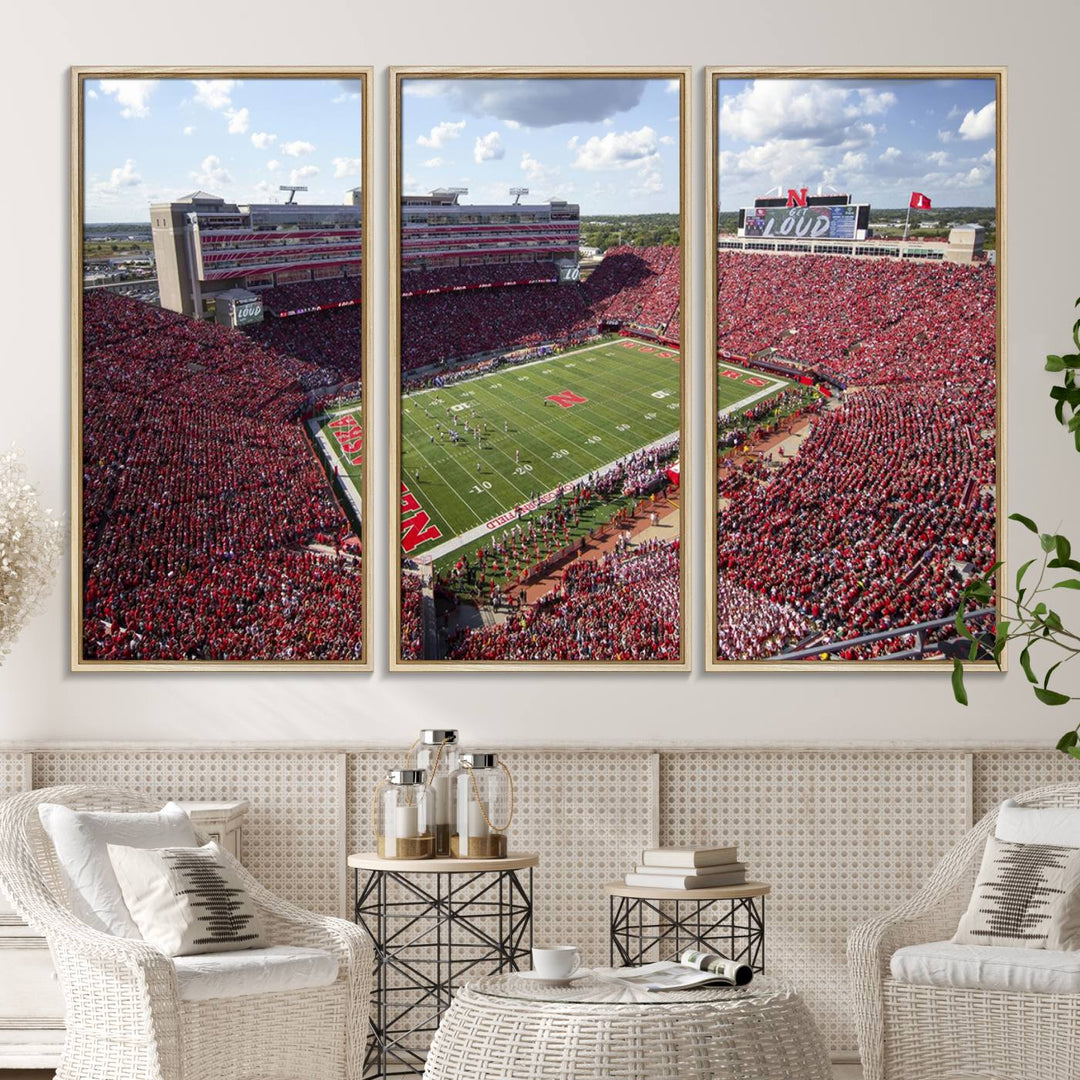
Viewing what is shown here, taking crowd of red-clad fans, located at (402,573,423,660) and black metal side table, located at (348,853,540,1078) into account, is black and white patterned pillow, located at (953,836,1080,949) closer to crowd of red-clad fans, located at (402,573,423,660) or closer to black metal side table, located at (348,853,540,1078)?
black metal side table, located at (348,853,540,1078)

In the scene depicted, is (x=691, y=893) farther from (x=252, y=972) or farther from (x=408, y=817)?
(x=252, y=972)

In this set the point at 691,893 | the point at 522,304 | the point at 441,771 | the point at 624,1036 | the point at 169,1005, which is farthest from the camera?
the point at 522,304

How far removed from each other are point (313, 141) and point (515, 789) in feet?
7.67

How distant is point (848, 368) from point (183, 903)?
2807 millimetres

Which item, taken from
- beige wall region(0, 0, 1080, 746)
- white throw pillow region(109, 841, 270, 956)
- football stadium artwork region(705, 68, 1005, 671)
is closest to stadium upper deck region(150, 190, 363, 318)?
beige wall region(0, 0, 1080, 746)

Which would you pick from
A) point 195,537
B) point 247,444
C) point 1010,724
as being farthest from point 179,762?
point 1010,724

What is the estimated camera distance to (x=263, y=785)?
15.3 feet

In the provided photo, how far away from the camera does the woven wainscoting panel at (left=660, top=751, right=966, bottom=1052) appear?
4.64m

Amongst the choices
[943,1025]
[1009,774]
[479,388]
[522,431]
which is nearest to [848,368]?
[522,431]

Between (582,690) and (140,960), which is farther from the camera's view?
(582,690)

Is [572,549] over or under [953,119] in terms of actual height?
under

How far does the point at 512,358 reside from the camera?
488cm

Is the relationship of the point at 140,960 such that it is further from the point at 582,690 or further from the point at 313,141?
the point at 313,141

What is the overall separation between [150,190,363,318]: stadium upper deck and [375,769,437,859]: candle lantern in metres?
1.81
